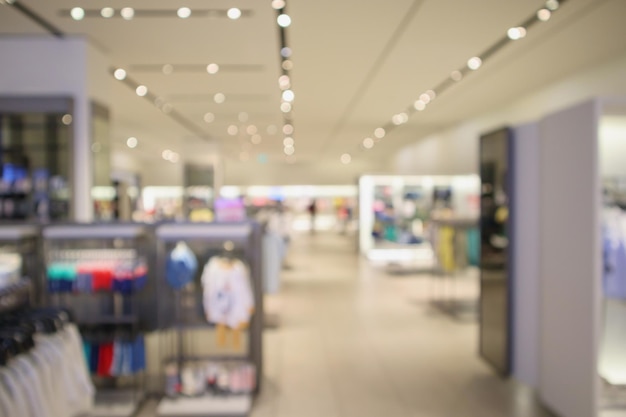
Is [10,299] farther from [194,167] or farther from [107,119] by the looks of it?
[194,167]

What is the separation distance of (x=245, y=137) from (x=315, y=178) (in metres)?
13.2

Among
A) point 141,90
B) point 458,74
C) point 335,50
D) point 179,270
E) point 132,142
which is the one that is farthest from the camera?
point 132,142

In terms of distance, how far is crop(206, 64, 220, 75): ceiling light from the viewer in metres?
8.55

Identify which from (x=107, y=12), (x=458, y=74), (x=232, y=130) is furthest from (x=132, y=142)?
(x=107, y=12)

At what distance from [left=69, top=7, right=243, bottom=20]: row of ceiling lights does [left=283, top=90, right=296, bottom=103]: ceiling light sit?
186 inches

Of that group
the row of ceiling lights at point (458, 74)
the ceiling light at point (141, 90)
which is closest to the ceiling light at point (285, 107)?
the row of ceiling lights at point (458, 74)

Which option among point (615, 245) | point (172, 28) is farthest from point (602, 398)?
point (172, 28)

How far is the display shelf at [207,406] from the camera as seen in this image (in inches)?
185

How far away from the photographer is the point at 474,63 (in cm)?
860

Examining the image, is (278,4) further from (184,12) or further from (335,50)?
(335,50)

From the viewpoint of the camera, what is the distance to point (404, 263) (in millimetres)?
15781

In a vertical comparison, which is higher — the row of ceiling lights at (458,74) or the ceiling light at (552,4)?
the row of ceiling lights at (458,74)

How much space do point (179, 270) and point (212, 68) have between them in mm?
4608

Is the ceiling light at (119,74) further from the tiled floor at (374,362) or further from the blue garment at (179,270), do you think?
the blue garment at (179,270)
